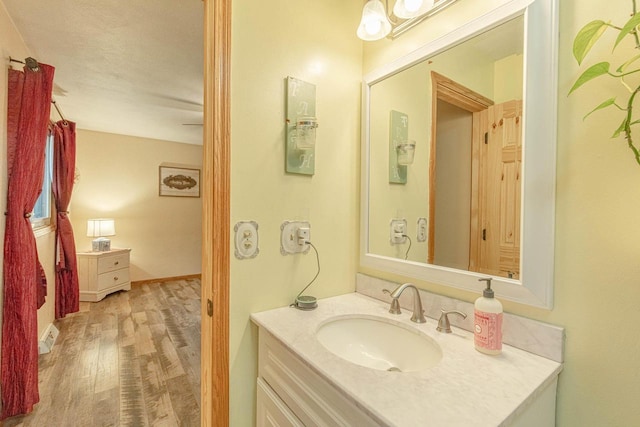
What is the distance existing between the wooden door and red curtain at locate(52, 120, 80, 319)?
3.73 m

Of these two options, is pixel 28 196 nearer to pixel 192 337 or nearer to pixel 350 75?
pixel 192 337

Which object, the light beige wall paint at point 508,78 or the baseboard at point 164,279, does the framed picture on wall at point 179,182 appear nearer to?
the baseboard at point 164,279

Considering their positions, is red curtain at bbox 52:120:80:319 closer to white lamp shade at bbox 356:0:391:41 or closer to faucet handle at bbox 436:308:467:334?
white lamp shade at bbox 356:0:391:41

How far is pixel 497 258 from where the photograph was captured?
886mm

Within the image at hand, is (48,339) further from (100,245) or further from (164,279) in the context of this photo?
(164,279)

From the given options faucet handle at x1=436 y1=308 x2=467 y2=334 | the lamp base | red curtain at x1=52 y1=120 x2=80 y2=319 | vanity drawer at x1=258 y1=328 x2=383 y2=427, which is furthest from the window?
faucet handle at x1=436 y1=308 x2=467 y2=334

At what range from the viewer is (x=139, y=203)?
4.36m

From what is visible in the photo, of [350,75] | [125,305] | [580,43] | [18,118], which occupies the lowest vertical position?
[125,305]

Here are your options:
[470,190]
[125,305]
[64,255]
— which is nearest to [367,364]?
[470,190]

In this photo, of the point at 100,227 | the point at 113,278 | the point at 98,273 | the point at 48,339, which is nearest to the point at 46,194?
the point at 100,227

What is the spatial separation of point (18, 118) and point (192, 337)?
207 cm

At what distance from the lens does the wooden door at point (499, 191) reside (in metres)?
0.84

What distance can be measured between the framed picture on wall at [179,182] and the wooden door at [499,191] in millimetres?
4748

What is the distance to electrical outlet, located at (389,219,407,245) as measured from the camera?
3.97 ft
